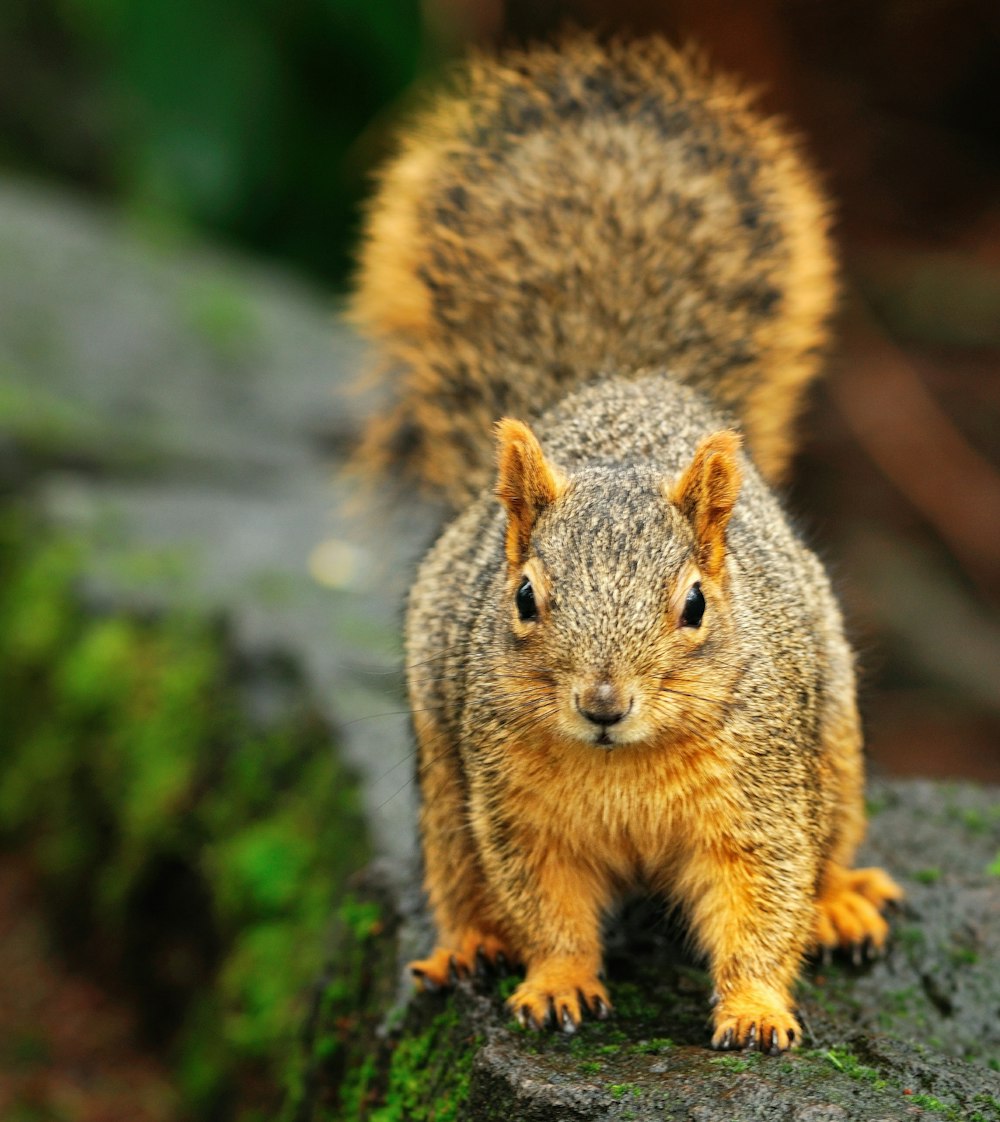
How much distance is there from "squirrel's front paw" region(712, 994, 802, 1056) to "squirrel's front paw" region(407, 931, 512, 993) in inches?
19.3

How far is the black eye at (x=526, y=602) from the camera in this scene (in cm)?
241

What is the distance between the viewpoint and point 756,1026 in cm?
241

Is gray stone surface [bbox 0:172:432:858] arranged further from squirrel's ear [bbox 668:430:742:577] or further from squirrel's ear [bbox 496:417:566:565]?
squirrel's ear [bbox 668:430:742:577]

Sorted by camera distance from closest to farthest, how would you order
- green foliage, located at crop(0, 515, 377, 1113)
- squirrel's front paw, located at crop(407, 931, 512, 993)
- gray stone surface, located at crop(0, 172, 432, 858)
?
squirrel's front paw, located at crop(407, 931, 512, 993), green foliage, located at crop(0, 515, 377, 1113), gray stone surface, located at crop(0, 172, 432, 858)

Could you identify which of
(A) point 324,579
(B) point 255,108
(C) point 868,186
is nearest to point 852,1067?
(A) point 324,579

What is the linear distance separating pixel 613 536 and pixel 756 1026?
81cm

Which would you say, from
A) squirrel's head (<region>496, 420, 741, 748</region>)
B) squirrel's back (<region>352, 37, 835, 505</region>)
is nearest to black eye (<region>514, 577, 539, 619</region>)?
squirrel's head (<region>496, 420, 741, 748</region>)

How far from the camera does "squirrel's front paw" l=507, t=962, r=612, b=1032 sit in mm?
2541

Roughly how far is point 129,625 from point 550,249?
207 centimetres

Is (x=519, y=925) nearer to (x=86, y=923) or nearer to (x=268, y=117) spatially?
(x=86, y=923)

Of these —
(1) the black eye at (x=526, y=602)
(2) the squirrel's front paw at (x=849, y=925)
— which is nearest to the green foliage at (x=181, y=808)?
(2) the squirrel's front paw at (x=849, y=925)

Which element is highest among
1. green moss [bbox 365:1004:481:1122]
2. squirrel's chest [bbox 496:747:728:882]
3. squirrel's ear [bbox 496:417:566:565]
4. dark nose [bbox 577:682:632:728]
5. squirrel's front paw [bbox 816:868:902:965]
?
squirrel's ear [bbox 496:417:566:565]

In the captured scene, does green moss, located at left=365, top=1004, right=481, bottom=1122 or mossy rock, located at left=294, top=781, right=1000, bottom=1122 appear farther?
green moss, located at left=365, top=1004, right=481, bottom=1122

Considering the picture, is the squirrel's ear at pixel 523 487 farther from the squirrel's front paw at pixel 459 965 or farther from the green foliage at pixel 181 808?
the green foliage at pixel 181 808
